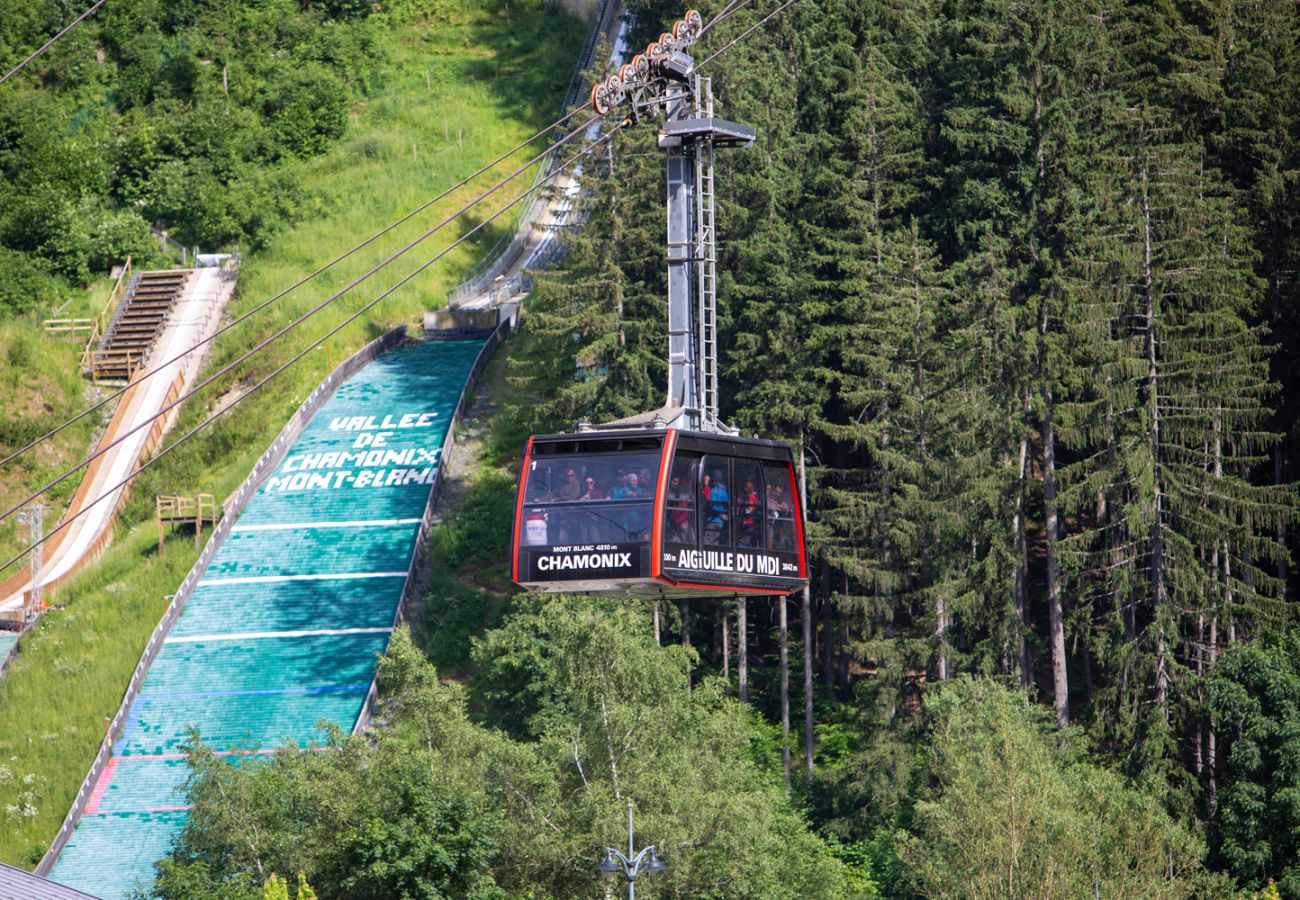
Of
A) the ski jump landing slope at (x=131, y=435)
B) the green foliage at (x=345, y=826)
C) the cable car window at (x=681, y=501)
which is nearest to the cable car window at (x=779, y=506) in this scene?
the cable car window at (x=681, y=501)

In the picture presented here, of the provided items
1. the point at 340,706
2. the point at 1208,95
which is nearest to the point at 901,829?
the point at 340,706

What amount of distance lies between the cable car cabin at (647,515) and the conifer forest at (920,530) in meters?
6.35

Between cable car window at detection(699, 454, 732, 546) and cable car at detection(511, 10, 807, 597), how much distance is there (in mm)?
Answer: 20

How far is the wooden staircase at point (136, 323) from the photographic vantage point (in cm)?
6253

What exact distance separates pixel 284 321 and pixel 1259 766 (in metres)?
38.3

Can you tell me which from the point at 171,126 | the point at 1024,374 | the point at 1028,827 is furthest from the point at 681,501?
the point at 171,126

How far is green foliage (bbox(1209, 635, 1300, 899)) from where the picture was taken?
111 feet

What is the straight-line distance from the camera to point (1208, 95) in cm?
4556

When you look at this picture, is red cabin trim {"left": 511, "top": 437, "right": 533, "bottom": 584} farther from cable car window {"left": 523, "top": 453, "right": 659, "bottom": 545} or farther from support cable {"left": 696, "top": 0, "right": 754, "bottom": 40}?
support cable {"left": 696, "top": 0, "right": 754, "bottom": 40}

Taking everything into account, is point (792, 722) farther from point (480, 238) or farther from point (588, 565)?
point (480, 238)

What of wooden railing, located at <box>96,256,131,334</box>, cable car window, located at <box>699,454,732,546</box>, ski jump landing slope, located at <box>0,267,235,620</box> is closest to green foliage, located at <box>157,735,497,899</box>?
cable car window, located at <box>699,454,732,546</box>

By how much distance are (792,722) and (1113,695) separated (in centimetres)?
901

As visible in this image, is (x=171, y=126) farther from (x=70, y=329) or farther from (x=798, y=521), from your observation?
(x=798, y=521)

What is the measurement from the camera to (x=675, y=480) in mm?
24812
